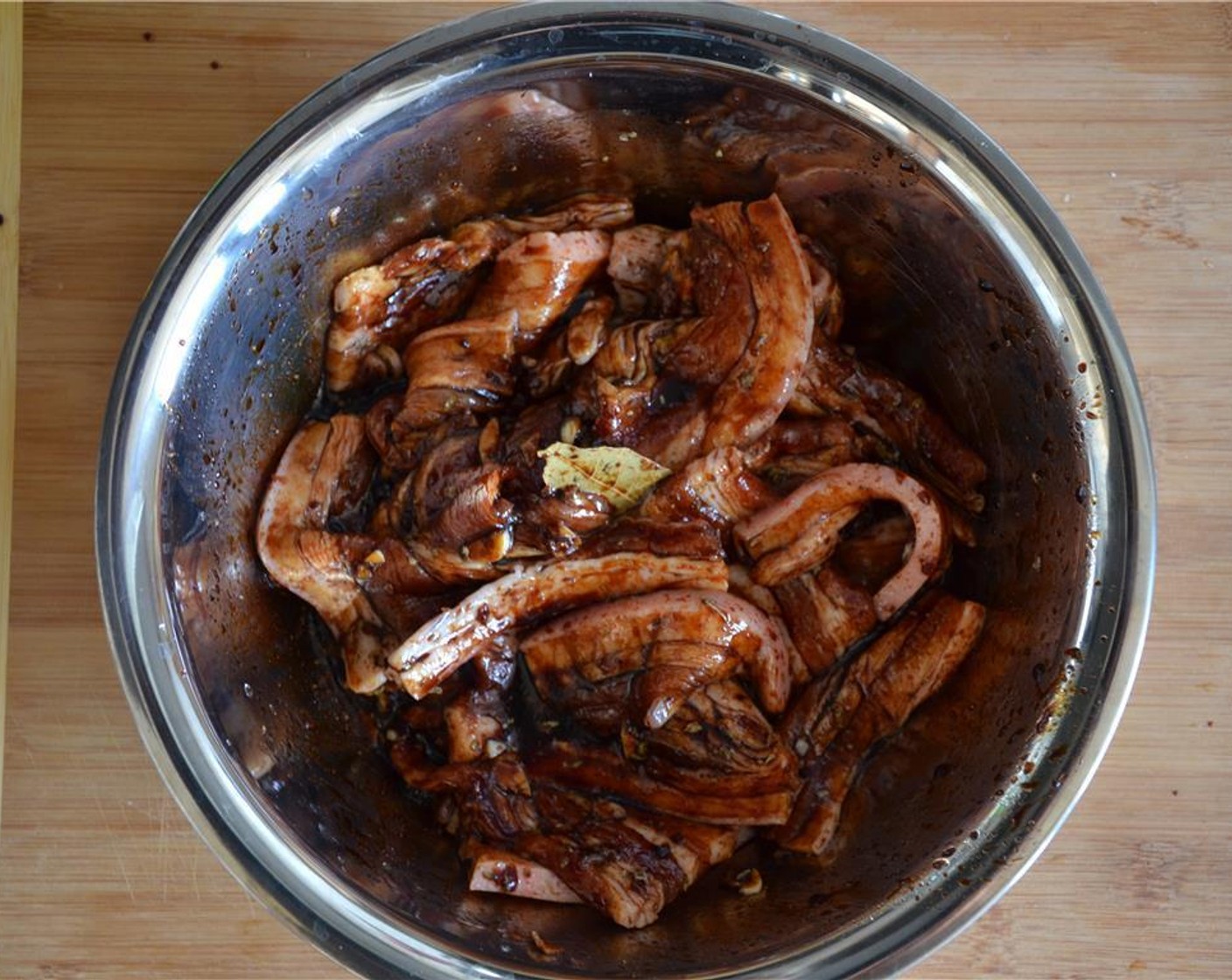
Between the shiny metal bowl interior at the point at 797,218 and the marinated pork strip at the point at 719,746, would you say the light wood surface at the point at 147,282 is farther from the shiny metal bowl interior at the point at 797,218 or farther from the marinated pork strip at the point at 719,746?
the marinated pork strip at the point at 719,746

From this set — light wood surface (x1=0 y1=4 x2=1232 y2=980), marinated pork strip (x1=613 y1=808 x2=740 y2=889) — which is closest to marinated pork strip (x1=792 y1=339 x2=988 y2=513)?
light wood surface (x1=0 y1=4 x2=1232 y2=980)

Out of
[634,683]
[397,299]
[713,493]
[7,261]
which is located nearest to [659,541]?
[713,493]

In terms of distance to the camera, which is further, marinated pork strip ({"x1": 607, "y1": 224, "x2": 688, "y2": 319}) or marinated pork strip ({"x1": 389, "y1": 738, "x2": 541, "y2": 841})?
marinated pork strip ({"x1": 607, "y1": 224, "x2": 688, "y2": 319})

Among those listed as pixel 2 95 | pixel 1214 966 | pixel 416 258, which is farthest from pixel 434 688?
pixel 1214 966

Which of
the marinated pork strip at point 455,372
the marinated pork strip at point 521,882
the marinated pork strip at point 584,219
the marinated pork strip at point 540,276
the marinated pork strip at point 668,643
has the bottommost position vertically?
the marinated pork strip at point 521,882

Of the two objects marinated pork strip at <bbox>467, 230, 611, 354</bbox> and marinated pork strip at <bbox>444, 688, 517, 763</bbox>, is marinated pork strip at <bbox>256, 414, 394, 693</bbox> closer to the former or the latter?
marinated pork strip at <bbox>444, 688, 517, 763</bbox>

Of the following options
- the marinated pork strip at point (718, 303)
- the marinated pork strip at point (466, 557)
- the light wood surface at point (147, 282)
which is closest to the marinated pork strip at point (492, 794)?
the marinated pork strip at point (466, 557)
